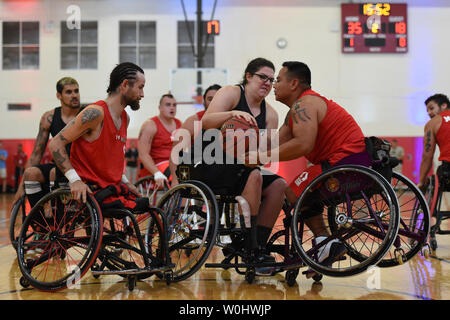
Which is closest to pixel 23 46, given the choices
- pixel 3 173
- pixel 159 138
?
pixel 3 173

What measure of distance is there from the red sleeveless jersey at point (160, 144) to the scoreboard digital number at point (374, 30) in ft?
29.3

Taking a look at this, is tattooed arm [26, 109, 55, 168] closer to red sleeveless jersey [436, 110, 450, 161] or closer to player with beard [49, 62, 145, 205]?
player with beard [49, 62, 145, 205]

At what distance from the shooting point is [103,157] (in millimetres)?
2891

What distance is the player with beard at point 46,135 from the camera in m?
3.73

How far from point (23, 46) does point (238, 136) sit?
41.2ft

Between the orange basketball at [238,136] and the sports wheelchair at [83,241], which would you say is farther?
the orange basketball at [238,136]

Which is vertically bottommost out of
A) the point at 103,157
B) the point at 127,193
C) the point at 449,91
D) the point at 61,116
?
the point at 127,193

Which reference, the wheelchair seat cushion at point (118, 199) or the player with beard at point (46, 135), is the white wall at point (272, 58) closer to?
the player with beard at point (46, 135)

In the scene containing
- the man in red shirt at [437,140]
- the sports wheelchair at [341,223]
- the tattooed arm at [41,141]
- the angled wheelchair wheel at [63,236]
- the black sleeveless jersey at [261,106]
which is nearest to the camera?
the sports wheelchair at [341,223]

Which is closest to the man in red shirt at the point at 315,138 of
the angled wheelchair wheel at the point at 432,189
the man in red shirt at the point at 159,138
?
the angled wheelchair wheel at the point at 432,189

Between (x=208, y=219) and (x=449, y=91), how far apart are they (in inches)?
507

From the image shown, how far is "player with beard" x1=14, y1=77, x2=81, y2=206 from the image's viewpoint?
3734 millimetres
